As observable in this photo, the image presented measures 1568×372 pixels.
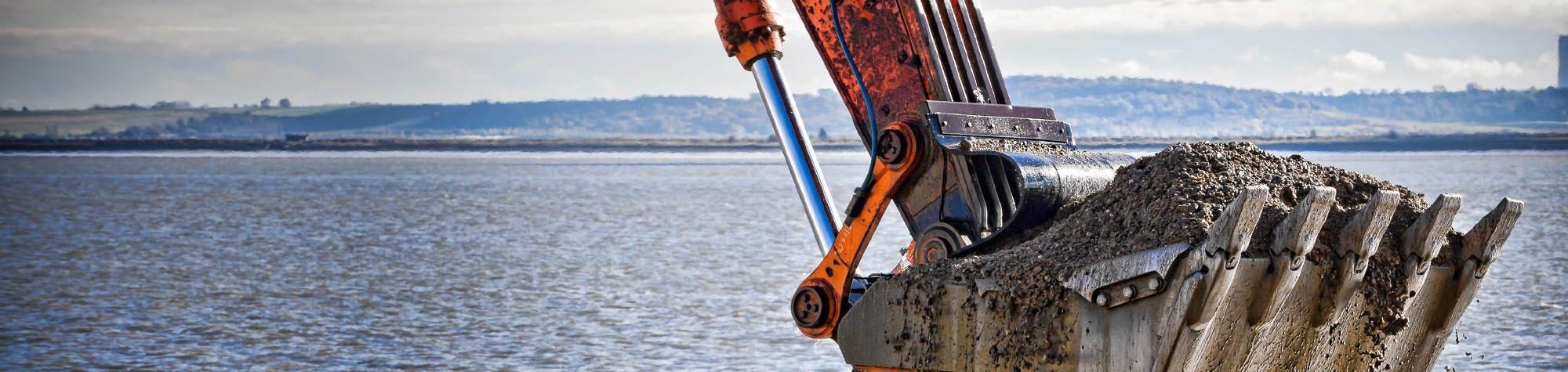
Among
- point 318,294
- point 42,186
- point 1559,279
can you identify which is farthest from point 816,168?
point 42,186

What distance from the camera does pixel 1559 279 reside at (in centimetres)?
1284

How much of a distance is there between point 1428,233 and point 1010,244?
4.42 feet

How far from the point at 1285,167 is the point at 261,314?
27.8ft

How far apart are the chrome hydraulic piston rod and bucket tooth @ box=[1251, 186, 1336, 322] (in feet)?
6.37

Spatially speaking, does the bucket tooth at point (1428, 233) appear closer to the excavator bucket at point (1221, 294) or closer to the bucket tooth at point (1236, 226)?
the excavator bucket at point (1221, 294)

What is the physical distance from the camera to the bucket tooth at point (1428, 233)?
159 inches

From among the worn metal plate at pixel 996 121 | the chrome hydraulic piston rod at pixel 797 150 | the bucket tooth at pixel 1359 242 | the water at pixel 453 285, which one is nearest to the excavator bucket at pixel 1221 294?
the bucket tooth at pixel 1359 242

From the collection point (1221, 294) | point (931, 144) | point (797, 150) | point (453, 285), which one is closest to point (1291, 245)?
point (1221, 294)

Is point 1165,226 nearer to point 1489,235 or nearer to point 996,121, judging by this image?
point 1489,235

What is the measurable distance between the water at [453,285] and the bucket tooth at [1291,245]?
14.2 ft

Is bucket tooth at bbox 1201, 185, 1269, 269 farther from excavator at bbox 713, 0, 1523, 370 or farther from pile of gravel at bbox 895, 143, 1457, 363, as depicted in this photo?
pile of gravel at bbox 895, 143, 1457, 363

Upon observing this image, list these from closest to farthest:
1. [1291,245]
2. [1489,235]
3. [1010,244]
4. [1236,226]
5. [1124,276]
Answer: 1. [1236,226]
2. [1291,245]
3. [1124,276]
4. [1489,235]
5. [1010,244]

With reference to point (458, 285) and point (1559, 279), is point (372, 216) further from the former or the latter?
point (1559, 279)

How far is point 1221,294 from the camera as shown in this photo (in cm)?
372
